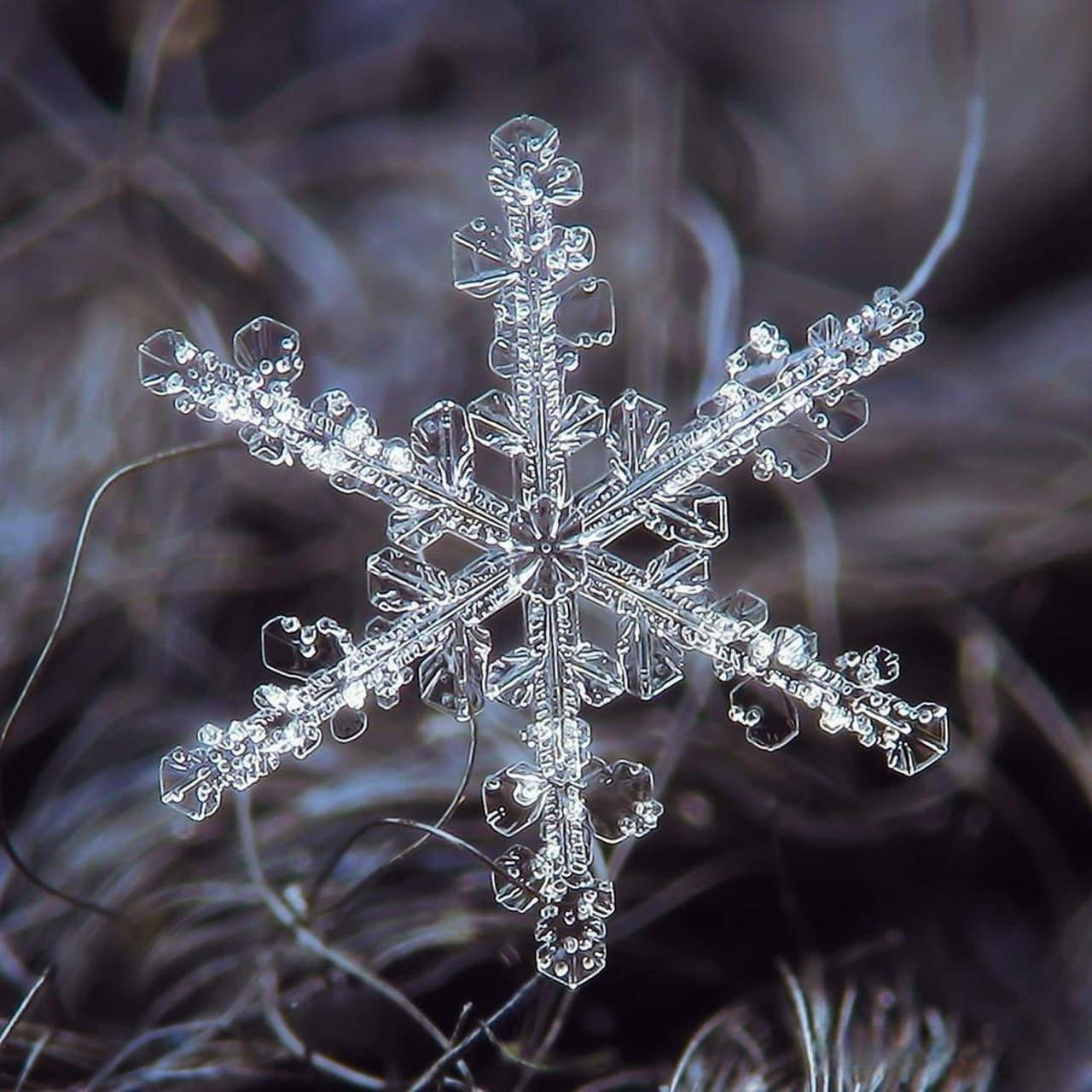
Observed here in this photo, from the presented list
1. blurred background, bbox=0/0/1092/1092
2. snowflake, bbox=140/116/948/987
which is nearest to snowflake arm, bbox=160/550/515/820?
snowflake, bbox=140/116/948/987

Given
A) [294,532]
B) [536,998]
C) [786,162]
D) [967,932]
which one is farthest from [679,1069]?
[786,162]

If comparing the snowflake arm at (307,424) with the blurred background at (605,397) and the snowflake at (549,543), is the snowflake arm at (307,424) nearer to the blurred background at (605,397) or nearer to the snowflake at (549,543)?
the snowflake at (549,543)

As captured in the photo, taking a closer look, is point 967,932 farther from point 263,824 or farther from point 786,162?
point 786,162

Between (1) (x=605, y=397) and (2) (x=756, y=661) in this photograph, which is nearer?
(2) (x=756, y=661)

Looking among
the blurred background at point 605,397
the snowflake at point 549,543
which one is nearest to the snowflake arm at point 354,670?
the snowflake at point 549,543

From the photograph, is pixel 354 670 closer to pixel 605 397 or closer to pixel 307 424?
pixel 307 424

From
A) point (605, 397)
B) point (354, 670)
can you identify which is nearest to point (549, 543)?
point (354, 670)
